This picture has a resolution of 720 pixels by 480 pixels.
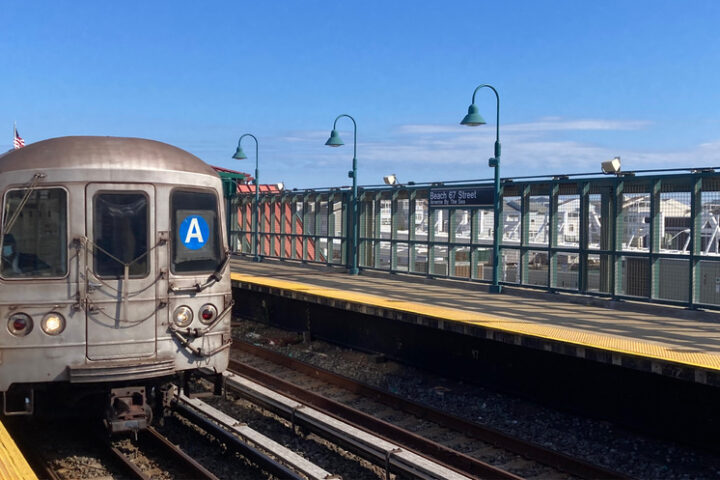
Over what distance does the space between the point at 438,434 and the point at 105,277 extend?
4557 millimetres

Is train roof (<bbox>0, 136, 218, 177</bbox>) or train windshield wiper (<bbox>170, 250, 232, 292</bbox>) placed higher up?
train roof (<bbox>0, 136, 218, 177</bbox>)

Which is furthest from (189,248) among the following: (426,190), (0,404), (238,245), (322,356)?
(238,245)

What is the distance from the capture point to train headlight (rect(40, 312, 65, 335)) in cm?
653

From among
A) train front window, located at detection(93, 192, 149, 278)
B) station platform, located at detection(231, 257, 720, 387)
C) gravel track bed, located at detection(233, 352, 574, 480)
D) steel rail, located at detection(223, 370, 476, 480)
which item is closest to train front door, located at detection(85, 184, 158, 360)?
train front window, located at detection(93, 192, 149, 278)

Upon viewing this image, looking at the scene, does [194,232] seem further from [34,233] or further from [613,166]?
[613,166]

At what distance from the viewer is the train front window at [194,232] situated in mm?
7164

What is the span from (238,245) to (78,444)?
1806 centimetres

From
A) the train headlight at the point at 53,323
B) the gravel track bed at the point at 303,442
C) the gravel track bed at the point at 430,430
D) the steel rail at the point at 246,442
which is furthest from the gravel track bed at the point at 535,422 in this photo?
the train headlight at the point at 53,323

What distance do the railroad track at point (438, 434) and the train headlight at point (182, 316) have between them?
8.71 feet

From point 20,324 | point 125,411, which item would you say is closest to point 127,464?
point 125,411

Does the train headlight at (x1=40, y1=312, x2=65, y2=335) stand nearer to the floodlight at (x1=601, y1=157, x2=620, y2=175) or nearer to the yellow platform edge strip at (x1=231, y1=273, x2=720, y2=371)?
the yellow platform edge strip at (x1=231, y1=273, x2=720, y2=371)

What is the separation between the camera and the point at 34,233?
6652 mm

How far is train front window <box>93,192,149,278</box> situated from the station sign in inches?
382

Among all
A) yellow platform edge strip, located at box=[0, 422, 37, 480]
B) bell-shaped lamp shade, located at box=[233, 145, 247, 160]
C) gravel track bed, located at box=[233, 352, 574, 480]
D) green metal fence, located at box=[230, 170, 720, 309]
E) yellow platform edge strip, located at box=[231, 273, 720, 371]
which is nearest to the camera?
yellow platform edge strip, located at box=[0, 422, 37, 480]
